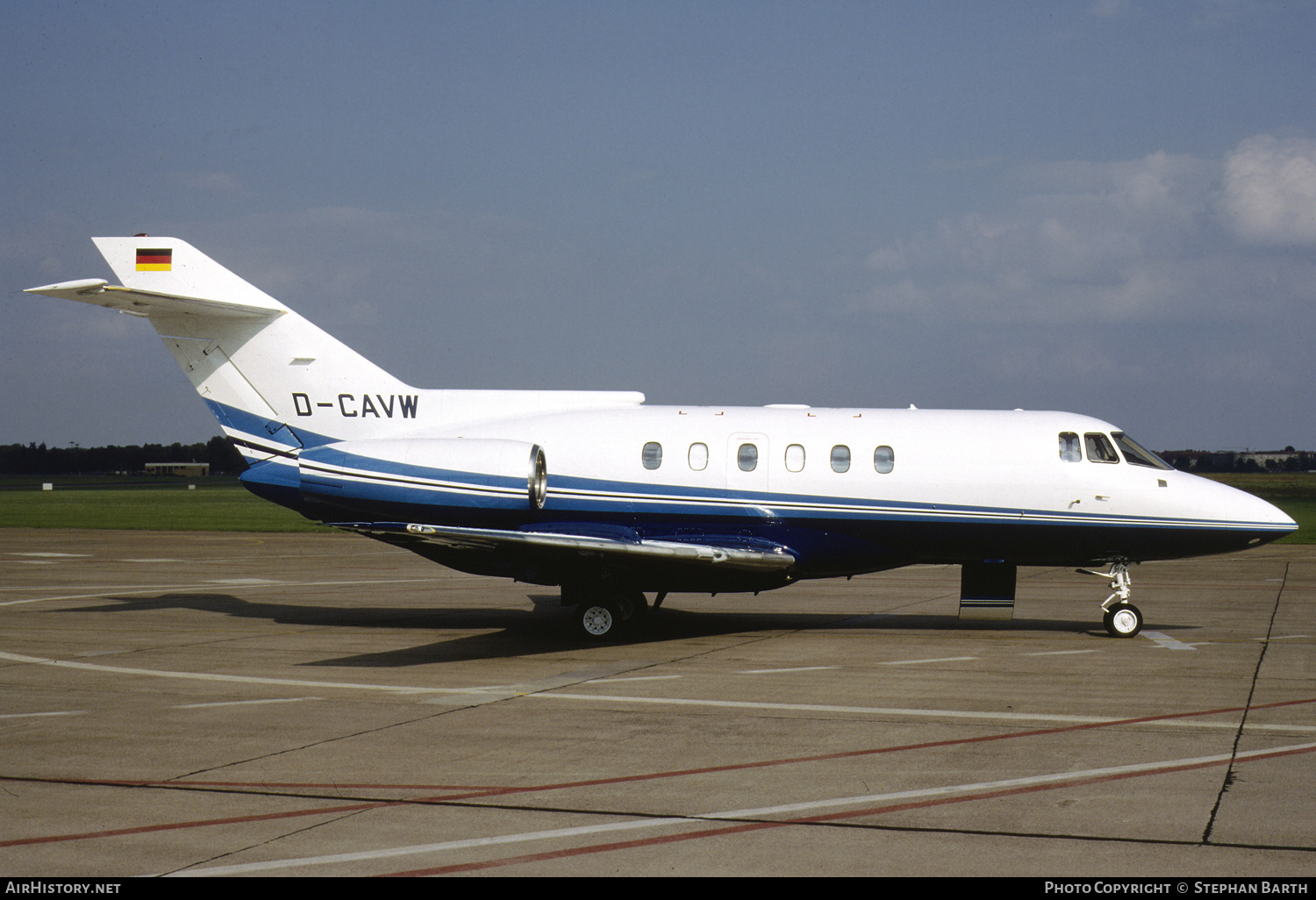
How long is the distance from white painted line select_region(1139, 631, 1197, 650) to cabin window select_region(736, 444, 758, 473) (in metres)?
6.12

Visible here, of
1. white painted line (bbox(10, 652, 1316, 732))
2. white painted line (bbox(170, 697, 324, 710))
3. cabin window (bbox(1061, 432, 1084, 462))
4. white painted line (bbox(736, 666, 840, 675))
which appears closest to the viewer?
white painted line (bbox(10, 652, 1316, 732))

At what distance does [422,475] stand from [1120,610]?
10.1 metres

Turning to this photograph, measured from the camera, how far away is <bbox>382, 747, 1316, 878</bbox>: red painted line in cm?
652

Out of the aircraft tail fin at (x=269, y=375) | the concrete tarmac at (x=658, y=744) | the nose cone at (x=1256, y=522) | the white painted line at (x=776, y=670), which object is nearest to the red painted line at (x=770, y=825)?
the concrete tarmac at (x=658, y=744)

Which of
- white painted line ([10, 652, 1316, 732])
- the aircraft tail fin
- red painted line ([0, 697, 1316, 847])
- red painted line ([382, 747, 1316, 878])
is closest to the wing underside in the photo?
white painted line ([10, 652, 1316, 732])

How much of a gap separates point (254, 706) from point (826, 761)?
5883mm

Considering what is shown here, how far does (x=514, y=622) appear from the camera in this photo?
18.3 metres

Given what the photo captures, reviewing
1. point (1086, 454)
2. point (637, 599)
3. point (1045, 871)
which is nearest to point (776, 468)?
point (637, 599)

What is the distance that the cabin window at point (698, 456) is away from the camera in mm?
16609

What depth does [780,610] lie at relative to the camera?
20.1 meters

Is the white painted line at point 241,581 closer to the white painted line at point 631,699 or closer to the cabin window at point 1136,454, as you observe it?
the white painted line at point 631,699

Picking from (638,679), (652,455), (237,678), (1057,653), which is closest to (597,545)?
(638,679)

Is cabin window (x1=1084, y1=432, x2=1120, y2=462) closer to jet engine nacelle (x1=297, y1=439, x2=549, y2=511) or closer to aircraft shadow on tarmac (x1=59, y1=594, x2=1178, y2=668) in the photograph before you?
aircraft shadow on tarmac (x1=59, y1=594, x2=1178, y2=668)
